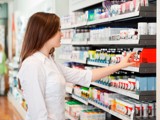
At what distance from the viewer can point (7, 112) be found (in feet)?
28.7

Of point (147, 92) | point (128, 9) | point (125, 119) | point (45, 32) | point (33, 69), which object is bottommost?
point (125, 119)

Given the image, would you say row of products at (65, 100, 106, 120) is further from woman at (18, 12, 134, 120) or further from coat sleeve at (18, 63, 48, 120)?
coat sleeve at (18, 63, 48, 120)

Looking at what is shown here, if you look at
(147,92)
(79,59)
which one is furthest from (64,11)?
(147,92)

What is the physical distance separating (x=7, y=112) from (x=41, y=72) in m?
6.49

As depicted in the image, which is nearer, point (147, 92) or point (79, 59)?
point (147, 92)

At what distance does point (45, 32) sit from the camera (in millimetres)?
2611

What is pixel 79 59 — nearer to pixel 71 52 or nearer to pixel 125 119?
pixel 71 52

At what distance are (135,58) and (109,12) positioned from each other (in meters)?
0.81

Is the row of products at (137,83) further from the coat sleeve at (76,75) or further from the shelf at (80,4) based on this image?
the shelf at (80,4)

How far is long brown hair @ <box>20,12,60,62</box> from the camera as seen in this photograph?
8.53ft

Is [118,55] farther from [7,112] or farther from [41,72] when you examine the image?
[7,112]

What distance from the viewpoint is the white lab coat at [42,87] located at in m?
2.55

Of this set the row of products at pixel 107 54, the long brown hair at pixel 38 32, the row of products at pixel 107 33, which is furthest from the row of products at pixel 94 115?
the long brown hair at pixel 38 32

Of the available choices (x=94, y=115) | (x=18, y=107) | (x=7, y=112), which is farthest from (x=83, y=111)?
(x=7, y=112)
